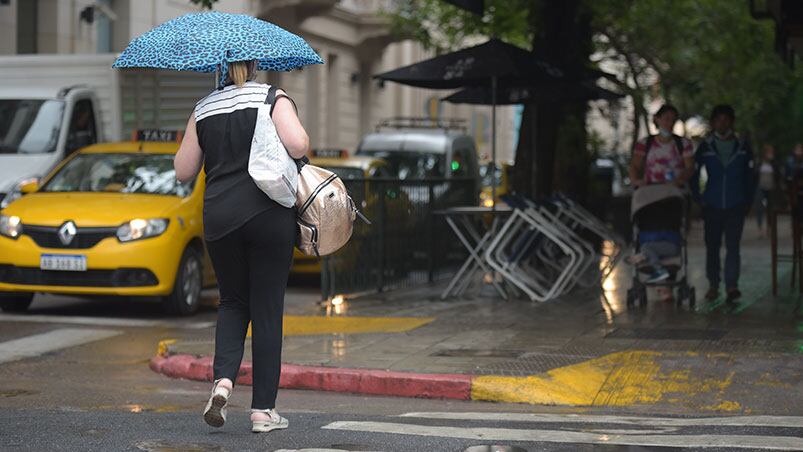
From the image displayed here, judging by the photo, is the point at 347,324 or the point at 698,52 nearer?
the point at 347,324

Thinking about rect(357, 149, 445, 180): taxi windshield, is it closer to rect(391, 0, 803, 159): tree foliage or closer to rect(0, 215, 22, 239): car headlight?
rect(391, 0, 803, 159): tree foliage

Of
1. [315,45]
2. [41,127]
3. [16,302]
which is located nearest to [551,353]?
[16,302]

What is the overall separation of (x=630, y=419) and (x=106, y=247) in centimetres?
657

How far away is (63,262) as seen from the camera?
13.0 metres

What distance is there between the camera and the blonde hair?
6.93 meters

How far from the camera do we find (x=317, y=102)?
37219mm

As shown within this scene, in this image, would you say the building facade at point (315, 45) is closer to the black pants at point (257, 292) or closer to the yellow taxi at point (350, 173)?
the yellow taxi at point (350, 173)

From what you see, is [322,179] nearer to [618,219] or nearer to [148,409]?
[148,409]

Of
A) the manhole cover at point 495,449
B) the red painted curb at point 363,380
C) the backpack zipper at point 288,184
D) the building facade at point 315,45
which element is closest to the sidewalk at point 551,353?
the red painted curb at point 363,380

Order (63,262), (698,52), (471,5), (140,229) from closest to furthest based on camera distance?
(63,262) → (140,229) → (471,5) → (698,52)

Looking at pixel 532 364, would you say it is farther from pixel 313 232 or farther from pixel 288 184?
pixel 288 184

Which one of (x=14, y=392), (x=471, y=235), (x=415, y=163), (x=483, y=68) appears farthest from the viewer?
(x=415, y=163)

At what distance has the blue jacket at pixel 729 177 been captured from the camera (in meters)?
13.6

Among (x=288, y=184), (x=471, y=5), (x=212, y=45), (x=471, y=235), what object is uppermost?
(x=471, y=5)
